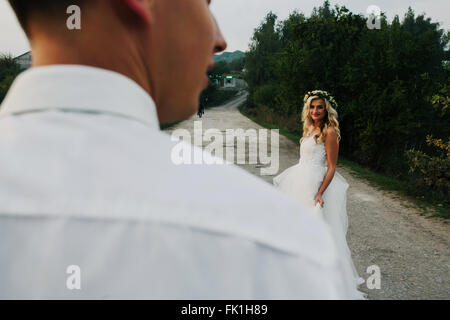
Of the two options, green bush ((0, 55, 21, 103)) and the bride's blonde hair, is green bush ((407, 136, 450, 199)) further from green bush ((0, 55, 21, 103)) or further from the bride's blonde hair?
green bush ((0, 55, 21, 103))

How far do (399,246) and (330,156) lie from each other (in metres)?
1.85

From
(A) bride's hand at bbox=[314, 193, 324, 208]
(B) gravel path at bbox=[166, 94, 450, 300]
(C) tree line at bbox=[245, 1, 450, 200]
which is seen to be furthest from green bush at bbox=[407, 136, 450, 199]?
(A) bride's hand at bbox=[314, 193, 324, 208]

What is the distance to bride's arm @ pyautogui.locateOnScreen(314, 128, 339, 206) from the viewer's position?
15.7 feet

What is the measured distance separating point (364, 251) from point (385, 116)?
27.2 ft

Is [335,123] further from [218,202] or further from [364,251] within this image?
[218,202]

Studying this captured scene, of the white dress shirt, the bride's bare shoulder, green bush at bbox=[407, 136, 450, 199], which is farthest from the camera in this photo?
green bush at bbox=[407, 136, 450, 199]

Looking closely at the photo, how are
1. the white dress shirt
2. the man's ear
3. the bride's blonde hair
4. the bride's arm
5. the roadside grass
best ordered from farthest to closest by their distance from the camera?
the roadside grass → the bride's blonde hair → the bride's arm → the man's ear → the white dress shirt

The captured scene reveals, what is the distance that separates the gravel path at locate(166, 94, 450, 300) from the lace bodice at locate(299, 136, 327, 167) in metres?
1.39

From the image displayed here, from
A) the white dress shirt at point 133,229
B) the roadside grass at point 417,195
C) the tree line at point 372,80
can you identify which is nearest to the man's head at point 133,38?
the white dress shirt at point 133,229

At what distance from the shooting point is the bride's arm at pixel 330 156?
477cm

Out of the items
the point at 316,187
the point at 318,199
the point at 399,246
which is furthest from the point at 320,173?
the point at 399,246

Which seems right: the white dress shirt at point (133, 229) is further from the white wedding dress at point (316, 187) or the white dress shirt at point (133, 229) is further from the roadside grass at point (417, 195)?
the roadside grass at point (417, 195)

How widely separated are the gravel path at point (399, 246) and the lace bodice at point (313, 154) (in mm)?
1394

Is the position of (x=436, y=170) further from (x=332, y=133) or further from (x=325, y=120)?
(x=332, y=133)
